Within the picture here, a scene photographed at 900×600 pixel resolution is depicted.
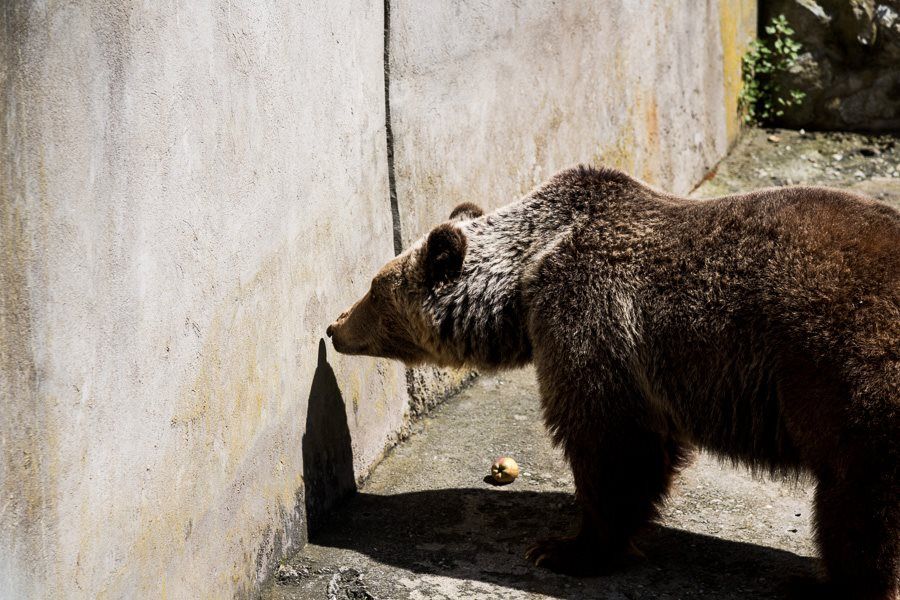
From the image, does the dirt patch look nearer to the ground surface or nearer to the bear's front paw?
the ground surface

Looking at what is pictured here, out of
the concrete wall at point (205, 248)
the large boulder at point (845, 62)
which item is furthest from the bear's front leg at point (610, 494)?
the large boulder at point (845, 62)

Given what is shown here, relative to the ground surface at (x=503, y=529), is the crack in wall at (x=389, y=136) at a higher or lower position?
higher

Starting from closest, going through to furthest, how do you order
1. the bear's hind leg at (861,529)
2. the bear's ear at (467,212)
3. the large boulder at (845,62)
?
the bear's hind leg at (861,529) < the bear's ear at (467,212) < the large boulder at (845,62)

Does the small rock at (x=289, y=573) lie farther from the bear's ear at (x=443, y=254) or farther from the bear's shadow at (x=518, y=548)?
the bear's ear at (x=443, y=254)

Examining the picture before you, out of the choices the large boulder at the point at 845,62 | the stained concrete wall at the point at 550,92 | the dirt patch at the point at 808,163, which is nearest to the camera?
the stained concrete wall at the point at 550,92

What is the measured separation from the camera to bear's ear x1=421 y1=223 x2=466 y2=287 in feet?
15.9

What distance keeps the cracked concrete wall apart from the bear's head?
0.14 metres

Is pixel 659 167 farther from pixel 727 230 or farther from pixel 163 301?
pixel 163 301

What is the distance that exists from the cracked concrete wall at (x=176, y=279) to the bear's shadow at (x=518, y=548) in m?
0.30

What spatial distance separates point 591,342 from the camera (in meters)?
4.46

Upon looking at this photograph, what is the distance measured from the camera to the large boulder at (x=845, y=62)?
9734 mm

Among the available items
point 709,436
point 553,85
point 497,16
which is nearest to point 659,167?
point 553,85

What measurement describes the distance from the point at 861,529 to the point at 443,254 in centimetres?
205

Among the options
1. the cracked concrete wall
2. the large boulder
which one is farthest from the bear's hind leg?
the large boulder
